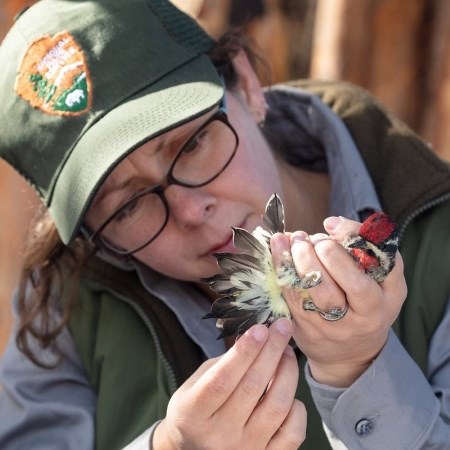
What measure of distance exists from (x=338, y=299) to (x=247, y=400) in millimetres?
224

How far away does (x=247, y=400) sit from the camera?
1.38 meters

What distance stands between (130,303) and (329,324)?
79cm

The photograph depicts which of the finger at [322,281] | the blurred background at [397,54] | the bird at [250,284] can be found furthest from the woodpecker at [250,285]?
the blurred background at [397,54]

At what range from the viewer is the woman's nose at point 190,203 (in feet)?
5.70

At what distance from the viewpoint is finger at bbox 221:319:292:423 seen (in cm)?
137

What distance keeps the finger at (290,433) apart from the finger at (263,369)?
8 cm

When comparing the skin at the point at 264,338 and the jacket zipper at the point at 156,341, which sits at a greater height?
the skin at the point at 264,338

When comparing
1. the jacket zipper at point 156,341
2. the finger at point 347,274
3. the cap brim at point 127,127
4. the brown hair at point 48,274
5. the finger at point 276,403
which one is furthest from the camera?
the brown hair at point 48,274

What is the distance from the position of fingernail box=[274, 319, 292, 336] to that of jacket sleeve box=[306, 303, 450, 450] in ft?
0.57

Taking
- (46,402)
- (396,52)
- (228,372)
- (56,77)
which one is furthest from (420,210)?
(396,52)

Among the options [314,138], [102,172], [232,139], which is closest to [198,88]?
[232,139]

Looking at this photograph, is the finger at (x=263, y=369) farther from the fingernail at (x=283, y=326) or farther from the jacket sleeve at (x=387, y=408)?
the jacket sleeve at (x=387, y=408)

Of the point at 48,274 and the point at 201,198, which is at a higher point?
the point at 201,198

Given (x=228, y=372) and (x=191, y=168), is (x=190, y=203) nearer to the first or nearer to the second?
(x=191, y=168)
